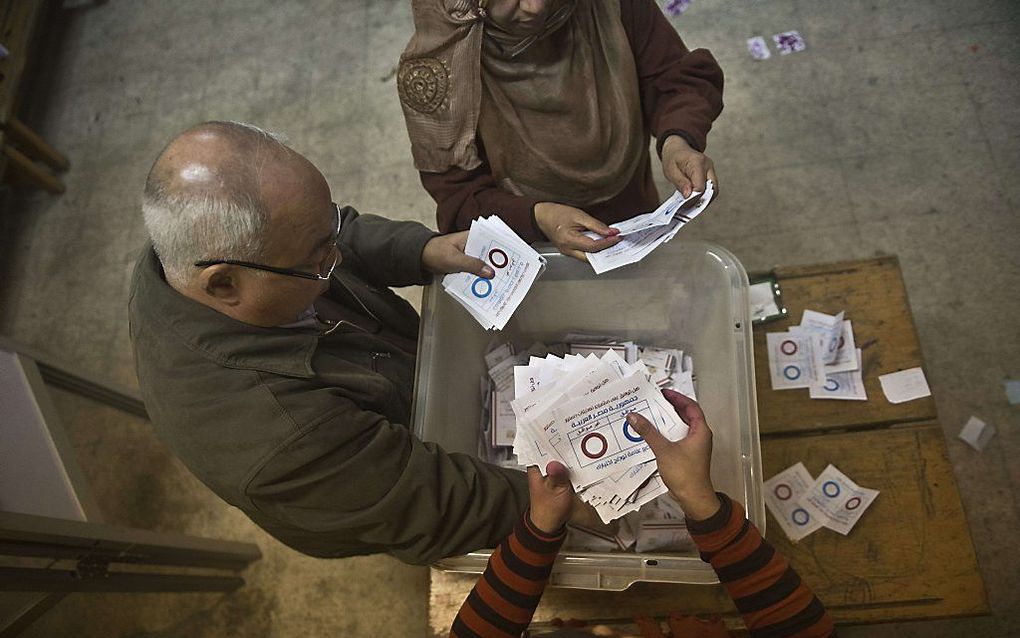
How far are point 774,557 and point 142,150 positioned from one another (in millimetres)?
3909

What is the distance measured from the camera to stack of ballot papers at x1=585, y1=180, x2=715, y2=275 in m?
1.71

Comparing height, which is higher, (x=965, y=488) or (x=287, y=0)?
(x=287, y=0)

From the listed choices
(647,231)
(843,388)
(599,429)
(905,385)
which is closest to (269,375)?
(599,429)

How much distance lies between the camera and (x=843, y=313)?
2018mm

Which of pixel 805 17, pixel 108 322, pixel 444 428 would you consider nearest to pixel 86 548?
pixel 444 428

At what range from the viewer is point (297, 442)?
1255mm

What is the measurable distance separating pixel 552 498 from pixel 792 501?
95 cm

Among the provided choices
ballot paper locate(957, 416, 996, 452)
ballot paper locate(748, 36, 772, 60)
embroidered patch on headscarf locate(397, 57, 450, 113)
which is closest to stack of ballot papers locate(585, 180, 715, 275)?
embroidered patch on headscarf locate(397, 57, 450, 113)

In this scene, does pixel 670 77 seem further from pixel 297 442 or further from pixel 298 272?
pixel 297 442

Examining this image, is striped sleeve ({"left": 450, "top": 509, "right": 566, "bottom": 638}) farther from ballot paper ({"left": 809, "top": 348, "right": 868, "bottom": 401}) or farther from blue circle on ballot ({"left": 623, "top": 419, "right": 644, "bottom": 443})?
ballot paper ({"left": 809, "top": 348, "right": 868, "bottom": 401})

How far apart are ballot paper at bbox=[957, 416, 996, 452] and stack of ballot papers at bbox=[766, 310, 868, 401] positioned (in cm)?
86

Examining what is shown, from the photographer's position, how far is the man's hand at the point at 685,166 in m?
1.76

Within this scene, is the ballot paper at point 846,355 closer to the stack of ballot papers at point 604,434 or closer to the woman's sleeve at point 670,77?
the stack of ballot papers at point 604,434

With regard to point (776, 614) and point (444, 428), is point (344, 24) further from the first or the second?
point (776, 614)
